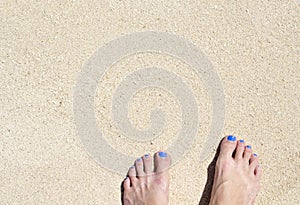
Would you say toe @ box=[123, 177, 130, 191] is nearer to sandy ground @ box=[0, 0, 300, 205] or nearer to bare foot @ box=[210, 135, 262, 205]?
sandy ground @ box=[0, 0, 300, 205]

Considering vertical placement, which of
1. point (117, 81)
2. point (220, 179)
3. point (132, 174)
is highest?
point (117, 81)

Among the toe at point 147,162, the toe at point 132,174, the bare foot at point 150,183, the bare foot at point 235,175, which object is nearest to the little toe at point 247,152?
the bare foot at point 235,175

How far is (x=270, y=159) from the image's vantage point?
2201mm

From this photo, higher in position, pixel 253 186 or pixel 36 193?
pixel 36 193

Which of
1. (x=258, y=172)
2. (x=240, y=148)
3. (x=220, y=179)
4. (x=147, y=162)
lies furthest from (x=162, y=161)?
(x=258, y=172)

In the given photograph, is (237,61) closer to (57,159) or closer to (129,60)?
(129,60)

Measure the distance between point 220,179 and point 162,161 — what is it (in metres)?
0.37

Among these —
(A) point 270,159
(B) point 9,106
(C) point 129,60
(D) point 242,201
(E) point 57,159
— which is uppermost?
(C) point 129,60

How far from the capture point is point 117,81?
82.8 inches

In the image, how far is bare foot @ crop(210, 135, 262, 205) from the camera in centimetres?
215

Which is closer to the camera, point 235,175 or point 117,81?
point 117,81

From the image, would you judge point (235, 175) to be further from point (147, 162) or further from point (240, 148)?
point (147, 162)

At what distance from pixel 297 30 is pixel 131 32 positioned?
1.00 meters

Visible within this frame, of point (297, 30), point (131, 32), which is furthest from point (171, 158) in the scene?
point (297, 30)
